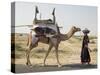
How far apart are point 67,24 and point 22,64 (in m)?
0.68

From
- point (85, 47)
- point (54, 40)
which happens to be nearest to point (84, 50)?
point (85, 47)

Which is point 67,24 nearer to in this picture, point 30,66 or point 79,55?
point 79,55

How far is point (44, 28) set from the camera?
259 centimetres

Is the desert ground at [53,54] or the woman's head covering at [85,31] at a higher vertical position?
the woman's head covering at [85,31]

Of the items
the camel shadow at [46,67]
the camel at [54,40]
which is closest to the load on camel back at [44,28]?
the camel at [54,40]

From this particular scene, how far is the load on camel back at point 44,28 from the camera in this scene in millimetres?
2539

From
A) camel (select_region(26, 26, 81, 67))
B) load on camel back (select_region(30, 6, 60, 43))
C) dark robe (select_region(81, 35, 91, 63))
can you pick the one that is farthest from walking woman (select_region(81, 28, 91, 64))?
load on camel back (select_region(30, 6, 60, 43))

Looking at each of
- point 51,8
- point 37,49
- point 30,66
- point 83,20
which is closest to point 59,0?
point 51,8

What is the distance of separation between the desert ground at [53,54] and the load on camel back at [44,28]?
101mm

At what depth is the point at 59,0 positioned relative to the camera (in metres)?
2.67

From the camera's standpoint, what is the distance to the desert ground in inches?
96.3

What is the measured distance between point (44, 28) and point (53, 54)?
0.30m

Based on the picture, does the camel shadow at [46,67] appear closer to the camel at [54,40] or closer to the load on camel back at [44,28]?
the camel at [54,40]

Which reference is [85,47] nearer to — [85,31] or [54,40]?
[85,31]
